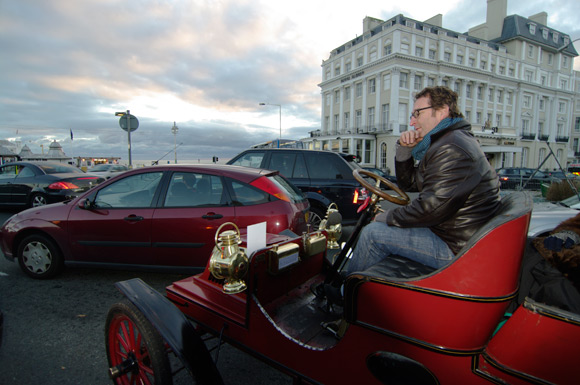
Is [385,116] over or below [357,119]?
below

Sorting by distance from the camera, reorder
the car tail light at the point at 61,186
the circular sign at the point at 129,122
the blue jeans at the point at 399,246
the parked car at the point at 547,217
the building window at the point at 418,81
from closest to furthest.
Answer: the blue jeans at the point at 399,246, the parked car at the point at 547,217, the car tail light at the point at 61,186, the circular sign at the point at 129,122, the building window at the point at 418,81

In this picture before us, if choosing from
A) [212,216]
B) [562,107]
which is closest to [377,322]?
[212,216]

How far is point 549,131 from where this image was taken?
2127 inches

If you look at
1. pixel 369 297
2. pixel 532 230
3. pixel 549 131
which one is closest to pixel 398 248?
pixel 369 297

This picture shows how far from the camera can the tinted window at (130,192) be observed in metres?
3.77

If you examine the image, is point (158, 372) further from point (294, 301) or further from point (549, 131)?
point (549, 131)

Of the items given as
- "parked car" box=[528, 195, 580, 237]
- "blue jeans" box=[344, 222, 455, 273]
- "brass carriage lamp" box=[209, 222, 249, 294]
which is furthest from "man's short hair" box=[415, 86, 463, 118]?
"parked car" box=[528, 195, 580, 237]

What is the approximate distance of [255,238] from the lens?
1.86 m

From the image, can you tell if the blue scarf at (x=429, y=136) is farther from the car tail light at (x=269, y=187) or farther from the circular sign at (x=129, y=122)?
the circular sign at (x=129, y=122)

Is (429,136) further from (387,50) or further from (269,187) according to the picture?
(387,50)

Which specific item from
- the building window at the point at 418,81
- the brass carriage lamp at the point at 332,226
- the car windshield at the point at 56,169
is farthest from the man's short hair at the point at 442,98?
the building window at the point at 418,81

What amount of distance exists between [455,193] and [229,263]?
1.23m

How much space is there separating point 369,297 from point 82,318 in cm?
310

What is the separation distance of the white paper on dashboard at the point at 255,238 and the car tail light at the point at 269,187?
1761 millimetres
